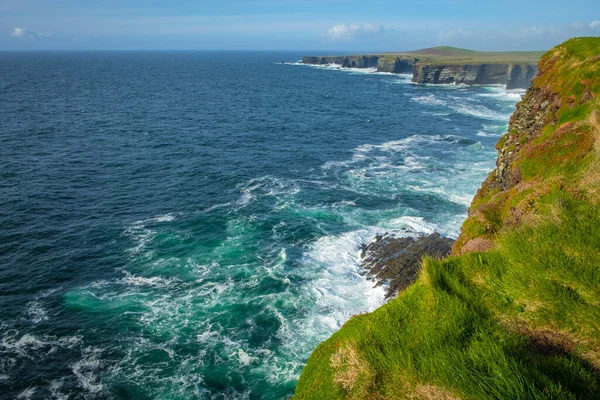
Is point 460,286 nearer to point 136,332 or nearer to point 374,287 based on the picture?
point 374,287

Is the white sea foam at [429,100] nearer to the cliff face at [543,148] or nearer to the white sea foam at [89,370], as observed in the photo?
the cliff face at [543,148]

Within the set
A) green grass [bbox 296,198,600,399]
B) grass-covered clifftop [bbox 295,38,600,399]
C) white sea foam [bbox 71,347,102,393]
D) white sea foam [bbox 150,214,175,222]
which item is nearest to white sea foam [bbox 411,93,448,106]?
white sea foam [bbox 150,214,175,222]

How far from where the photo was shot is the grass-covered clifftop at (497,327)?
348 inches

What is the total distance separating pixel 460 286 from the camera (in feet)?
42.7

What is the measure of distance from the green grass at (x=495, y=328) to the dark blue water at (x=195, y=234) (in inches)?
538

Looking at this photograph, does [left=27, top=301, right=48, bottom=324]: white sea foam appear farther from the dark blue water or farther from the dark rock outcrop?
the dark rock outcrop

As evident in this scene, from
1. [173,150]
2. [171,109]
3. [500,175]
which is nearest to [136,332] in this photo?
[500,175]

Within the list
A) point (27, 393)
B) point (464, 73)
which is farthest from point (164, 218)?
point (464, 73)

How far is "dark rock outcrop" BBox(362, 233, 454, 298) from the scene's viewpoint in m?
32.8

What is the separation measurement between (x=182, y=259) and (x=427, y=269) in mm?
28736

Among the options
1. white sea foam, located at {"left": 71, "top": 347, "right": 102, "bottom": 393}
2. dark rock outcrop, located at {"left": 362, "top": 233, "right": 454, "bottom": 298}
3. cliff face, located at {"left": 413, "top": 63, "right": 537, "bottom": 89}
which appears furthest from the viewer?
cliff face, located at {"left": 413, "top": 63, "right": 537, "bottom": 89}

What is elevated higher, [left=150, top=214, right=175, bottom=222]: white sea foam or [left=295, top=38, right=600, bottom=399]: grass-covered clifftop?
[left=295, top=38, right=600, bottom=399]: grass-covered clifftop

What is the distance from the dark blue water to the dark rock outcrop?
1.49 metres

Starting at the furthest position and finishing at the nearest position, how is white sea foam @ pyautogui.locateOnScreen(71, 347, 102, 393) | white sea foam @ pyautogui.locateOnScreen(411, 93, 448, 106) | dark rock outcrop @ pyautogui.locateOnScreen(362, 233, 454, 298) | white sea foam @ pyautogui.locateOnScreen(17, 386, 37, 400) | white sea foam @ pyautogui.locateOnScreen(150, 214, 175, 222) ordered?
white sea foam @ pyautogui.locateOnScreen(411, 93, 448, 106)
white sea foam @ pyautogui.locateOnScreen(150, 214, 175, 222)
dark rock outcrop @ pyautogui.locateOnScreen(362, 233, 454, 298)
white sea foam @ pyautogui.locateOnScreen(71, 347, 102, 393)
white sea foam @ pyautogui.locateOnScreen(17, 386, 37, 400)
